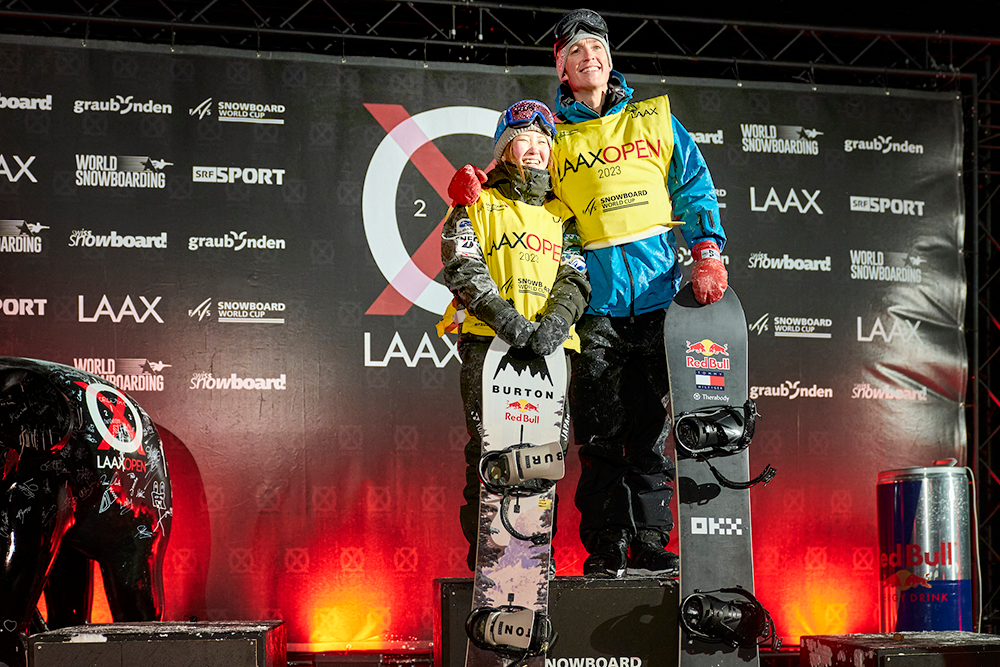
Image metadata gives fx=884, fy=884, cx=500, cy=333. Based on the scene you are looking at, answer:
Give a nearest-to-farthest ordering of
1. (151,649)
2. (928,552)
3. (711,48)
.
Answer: (151,649) < (928,552) < (711,48)

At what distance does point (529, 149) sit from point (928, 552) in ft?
8.60

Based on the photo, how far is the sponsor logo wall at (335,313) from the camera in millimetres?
4016

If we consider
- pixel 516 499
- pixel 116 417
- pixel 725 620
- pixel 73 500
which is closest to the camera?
pixel 725 620

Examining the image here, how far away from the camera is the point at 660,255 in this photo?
281cm

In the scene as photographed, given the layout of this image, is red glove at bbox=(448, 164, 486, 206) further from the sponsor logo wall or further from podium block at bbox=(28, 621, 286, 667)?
the sponsor logo wall

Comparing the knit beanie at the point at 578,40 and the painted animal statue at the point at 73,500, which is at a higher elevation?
the knit beanie at the point at 578,40

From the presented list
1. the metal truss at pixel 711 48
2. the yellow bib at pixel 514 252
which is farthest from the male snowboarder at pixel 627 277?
the metal truss at pixel 711 48

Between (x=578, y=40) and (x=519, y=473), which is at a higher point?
(x=578, y=40)

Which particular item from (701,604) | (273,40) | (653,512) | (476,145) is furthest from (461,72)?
(701,604)

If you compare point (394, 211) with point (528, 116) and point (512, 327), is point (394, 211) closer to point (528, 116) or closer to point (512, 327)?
point (528, 116)

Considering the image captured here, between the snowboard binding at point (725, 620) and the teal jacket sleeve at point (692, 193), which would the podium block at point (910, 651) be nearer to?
the snowboard binding at point (725, 620)

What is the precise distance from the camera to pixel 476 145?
4324 mm

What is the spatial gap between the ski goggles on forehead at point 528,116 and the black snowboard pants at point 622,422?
2.03 ft

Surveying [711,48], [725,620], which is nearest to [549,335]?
[725,620]
